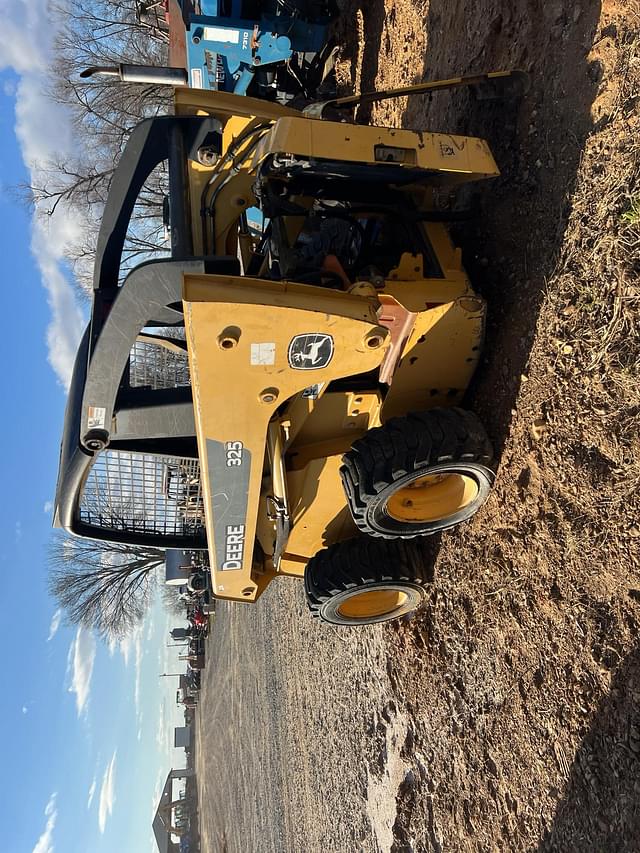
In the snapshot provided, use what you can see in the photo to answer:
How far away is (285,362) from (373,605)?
107 inches

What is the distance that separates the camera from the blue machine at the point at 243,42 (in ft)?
22.7

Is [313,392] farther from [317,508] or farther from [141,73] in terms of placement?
[141,73]

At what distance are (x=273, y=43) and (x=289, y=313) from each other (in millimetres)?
5687

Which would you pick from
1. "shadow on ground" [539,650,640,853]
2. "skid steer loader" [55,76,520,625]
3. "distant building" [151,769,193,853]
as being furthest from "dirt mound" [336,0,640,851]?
"distant building" [151,769,193,853]

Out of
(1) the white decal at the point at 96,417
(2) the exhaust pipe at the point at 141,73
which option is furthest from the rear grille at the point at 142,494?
(2) the exhaust pipe at the point at 141,73

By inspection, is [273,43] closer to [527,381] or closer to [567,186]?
[567,186]

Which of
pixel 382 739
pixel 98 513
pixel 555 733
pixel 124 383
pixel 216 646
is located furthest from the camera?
pixel 216 646

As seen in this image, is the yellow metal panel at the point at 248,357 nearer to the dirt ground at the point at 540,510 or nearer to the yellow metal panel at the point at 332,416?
the yellow metal panel at the point at 332,416

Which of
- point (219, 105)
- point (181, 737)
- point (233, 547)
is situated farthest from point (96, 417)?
point (181, 737)

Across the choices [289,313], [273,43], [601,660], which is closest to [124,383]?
[289,313]

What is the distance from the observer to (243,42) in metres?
7.07

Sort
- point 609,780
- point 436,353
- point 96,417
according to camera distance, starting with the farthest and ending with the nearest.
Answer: point 436,353
point 96,417
point 609,780

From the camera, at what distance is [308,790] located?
7434 mm

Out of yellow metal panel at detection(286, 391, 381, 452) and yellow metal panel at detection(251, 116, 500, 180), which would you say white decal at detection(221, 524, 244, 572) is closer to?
yellow metal panel at detection(286, 391, 381, 452)
